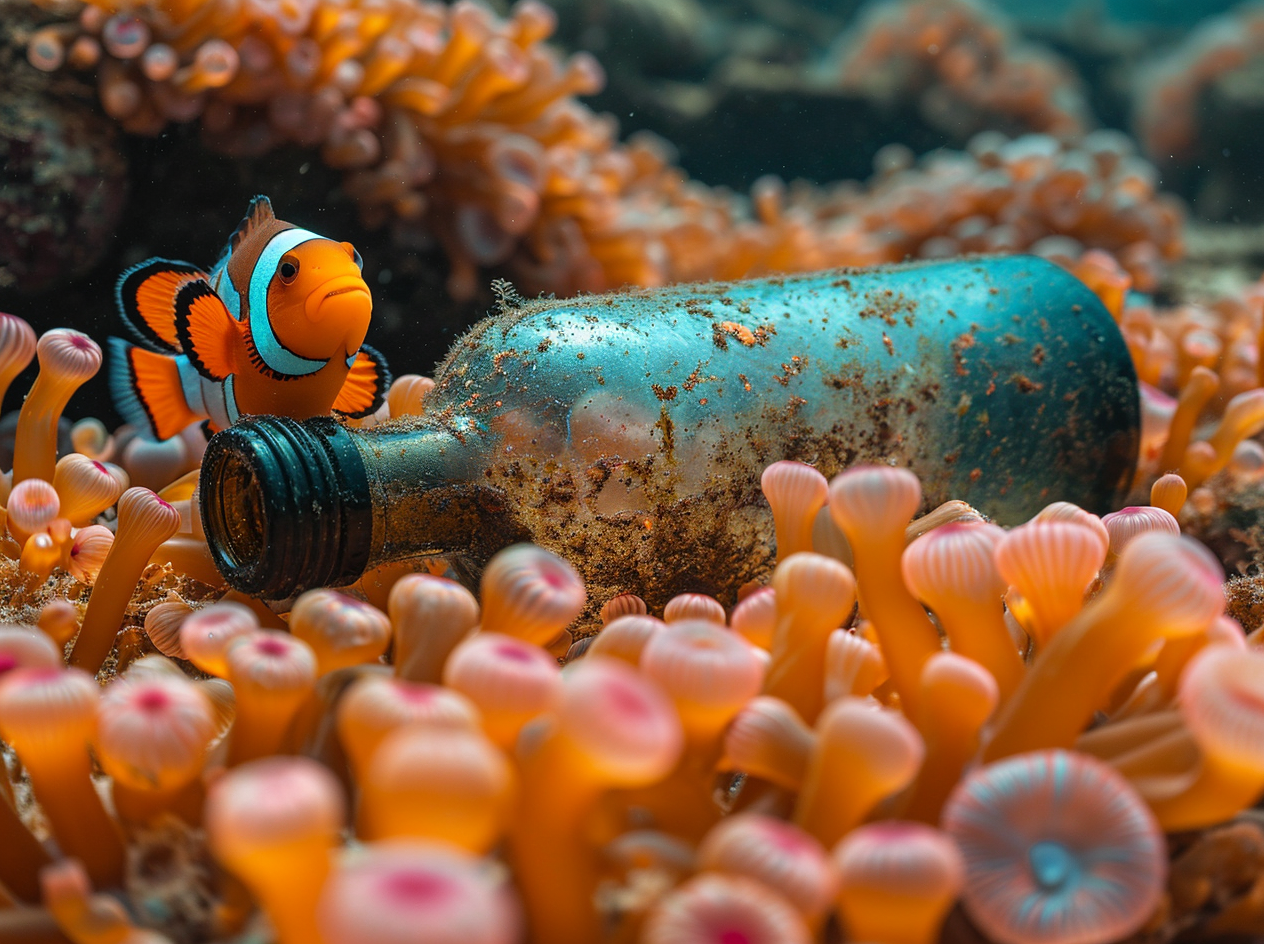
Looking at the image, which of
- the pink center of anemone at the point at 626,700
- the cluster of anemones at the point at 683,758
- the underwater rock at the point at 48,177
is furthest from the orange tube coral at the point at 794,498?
the underwater rock at the point at 48,177

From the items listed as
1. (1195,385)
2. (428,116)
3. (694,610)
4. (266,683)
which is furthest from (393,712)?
(428,116)

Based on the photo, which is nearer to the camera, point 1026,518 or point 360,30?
point 1026,518

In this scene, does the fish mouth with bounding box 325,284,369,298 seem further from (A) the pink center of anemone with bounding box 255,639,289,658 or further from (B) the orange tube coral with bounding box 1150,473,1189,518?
(B) the orange tube coral with bounding box 1150,473,1189,518

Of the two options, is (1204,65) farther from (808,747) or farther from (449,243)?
(808,747)

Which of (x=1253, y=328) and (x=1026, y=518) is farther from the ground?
(x=1253, y=328)

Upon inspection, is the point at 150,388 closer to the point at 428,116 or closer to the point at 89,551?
the point at 89,551

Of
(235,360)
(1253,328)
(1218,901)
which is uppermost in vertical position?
(1253,328)

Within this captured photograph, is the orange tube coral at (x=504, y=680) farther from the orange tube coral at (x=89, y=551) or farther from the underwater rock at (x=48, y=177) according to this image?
the underwater rock at (x=48, y=177)

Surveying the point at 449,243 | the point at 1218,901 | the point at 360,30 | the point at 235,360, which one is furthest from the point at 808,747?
the point at 360,30
